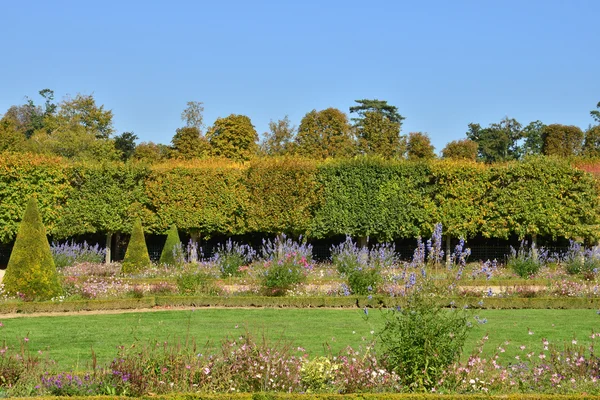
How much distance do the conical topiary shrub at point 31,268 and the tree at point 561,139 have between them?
3664cm

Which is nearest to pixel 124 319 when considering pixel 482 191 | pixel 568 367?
pixel 568 367

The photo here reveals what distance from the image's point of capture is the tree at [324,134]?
1640 inches

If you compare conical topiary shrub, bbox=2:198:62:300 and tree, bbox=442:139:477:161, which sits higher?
tree, bbox=442:139:477:161

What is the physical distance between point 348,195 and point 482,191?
4765 mm

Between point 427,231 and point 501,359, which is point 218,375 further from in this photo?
point 427,231

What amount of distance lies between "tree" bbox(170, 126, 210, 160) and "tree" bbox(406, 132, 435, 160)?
13.3m

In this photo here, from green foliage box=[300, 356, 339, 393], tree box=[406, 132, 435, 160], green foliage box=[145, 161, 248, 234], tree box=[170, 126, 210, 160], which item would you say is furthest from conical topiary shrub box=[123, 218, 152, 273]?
tree box=[406, 132, 435, 160]

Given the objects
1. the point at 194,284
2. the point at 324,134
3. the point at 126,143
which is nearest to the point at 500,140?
the point at 324,134

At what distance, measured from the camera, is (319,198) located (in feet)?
83.8

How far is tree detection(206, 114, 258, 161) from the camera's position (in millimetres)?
40750

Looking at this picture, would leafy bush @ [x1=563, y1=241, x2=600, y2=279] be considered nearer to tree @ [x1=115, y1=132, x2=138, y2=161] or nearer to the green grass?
the green grass

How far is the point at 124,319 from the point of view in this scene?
485 inches

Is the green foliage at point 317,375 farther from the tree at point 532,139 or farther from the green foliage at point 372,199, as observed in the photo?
the tree at point 532,139

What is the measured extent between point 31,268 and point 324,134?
28865mm
